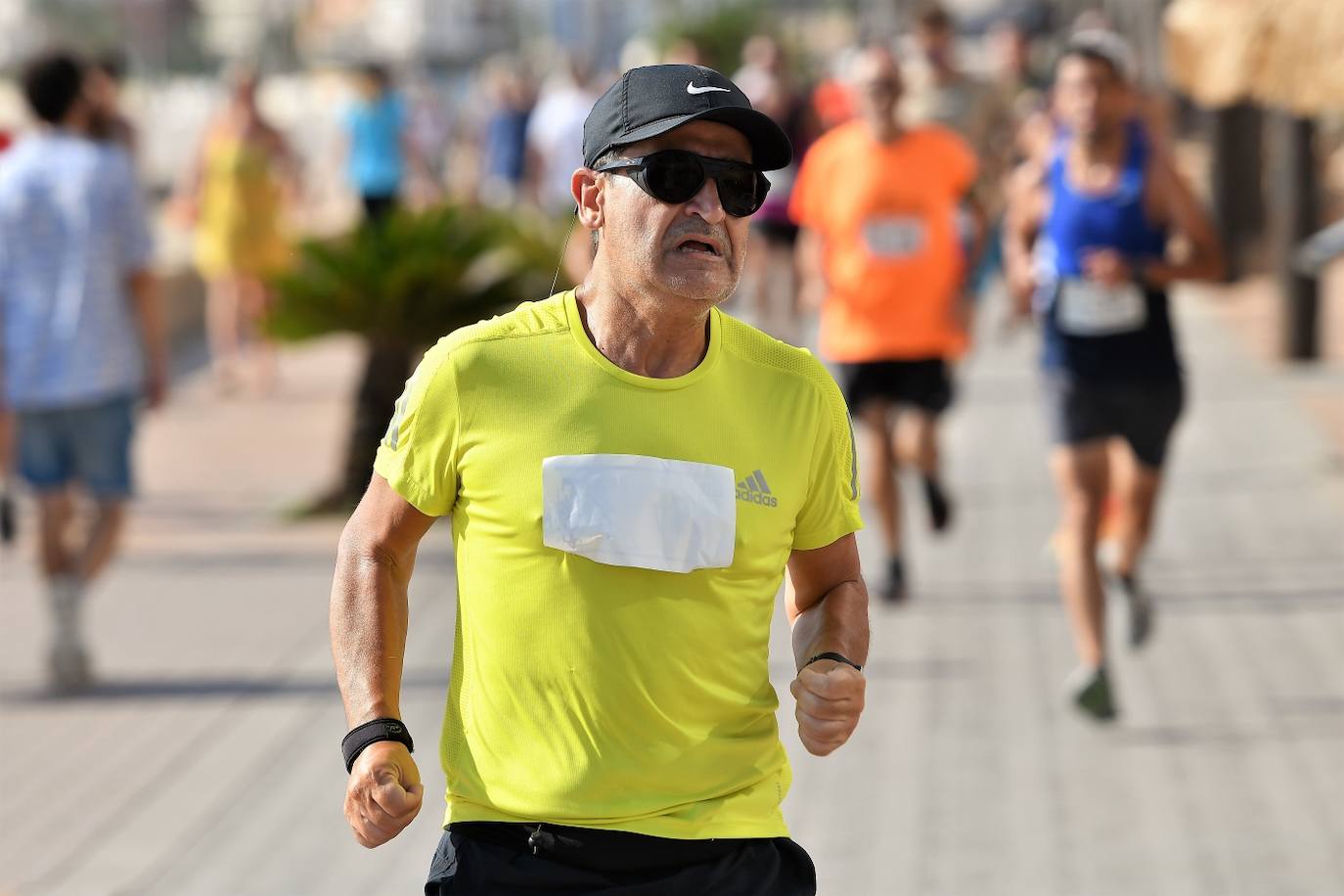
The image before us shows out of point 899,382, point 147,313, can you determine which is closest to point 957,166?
point 899,382

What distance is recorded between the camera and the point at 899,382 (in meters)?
8.56

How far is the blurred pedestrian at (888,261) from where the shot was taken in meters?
8.34

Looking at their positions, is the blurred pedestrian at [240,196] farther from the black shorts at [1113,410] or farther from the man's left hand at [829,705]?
the man's left hand at [829,705]

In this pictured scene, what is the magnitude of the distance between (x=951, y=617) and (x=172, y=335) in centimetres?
1107

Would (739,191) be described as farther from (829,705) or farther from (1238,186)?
(1238,186)

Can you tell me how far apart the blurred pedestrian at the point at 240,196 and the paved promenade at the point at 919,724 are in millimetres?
3121

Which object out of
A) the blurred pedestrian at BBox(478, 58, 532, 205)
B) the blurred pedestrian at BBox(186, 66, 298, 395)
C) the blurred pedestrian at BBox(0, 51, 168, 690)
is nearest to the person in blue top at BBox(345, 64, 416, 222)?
the blurred pedestrian at BBox(186, 66, 298, 395)

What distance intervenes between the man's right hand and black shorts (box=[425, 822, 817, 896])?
141 millimetres

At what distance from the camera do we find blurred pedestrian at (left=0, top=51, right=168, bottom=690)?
718 cm

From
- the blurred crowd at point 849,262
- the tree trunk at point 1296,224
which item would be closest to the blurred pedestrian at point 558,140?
the blurred crowd at point 849,262

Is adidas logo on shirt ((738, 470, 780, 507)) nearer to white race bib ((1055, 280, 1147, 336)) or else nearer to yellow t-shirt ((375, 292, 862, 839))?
yellow t-shirt ((375, 292, 862, 839))

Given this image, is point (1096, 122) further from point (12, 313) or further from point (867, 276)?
point (12, 313)

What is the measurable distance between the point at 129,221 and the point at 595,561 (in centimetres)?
478

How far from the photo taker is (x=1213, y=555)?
901cm
